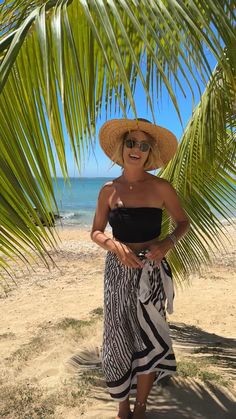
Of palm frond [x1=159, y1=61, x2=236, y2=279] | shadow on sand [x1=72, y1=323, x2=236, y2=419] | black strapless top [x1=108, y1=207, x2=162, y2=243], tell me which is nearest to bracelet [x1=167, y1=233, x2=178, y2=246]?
black strapless top [x1=108, y1=207, x2=162, y2=243]

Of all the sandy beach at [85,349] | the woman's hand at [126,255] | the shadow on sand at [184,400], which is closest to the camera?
the woman's hand at [126,255]

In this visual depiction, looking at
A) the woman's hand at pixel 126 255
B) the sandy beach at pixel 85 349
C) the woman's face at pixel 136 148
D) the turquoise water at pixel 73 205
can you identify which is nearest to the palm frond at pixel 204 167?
the turquoise water at pixel 73 205

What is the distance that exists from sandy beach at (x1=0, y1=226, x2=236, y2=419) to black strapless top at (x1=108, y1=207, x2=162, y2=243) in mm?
413

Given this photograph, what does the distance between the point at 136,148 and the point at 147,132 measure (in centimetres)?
11

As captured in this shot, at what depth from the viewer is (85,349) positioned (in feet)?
12.9

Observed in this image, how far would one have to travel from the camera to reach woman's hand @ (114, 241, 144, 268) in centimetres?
206

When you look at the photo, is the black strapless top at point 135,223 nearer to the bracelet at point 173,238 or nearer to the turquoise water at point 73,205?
the bracelet at point 173,238

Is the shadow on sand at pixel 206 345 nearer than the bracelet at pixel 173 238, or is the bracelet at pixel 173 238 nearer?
the bracelet at pixel 173 238

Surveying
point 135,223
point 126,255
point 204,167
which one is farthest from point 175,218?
point 204,167

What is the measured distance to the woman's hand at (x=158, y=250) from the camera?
2076 mm

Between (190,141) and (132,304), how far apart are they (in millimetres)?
1181

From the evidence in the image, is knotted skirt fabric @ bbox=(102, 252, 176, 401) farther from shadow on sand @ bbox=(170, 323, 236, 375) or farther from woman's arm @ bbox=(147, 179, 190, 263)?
shadow on sand @ bbox=(170, 323, 236, 375)

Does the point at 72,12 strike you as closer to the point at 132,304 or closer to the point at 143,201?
the point at 143,201

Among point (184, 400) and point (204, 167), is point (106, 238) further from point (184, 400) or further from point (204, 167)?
point (184, 400)
